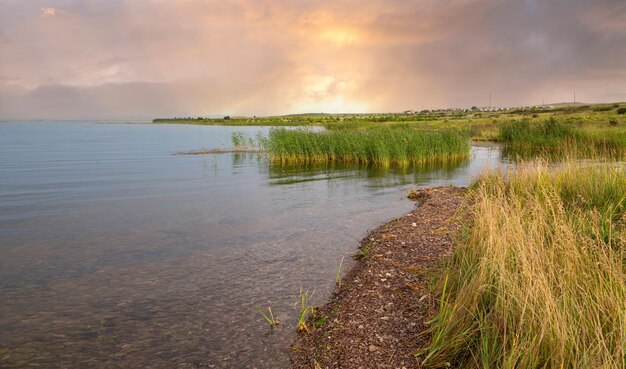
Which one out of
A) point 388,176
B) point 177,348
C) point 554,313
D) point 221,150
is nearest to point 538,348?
point 554,313

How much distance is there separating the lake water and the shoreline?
0.50m

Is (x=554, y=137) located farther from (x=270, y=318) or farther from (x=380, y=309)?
(x=270, y=318)

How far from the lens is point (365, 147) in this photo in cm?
3206

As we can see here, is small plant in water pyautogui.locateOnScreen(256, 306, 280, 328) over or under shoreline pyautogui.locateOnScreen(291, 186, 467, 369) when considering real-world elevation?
under

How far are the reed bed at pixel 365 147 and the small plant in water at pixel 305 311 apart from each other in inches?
937

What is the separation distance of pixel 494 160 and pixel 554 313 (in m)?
31.7

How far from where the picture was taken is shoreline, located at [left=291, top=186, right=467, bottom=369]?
17.8 ft

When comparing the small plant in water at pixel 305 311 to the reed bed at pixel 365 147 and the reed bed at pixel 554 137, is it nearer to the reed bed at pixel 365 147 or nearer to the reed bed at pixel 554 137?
the reed bed at pixel 365 147

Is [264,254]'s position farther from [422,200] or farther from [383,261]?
[422,200]

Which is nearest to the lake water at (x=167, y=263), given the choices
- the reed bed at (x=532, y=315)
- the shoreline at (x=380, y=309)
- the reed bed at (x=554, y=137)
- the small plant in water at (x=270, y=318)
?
the small plant in water at (x=270, y=318)

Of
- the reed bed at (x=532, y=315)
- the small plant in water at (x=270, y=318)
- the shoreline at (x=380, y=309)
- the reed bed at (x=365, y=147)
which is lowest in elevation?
the small plant in water at (x=270, y=318)

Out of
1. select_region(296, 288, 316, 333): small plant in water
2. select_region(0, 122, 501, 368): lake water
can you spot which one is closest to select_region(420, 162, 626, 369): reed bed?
select_region(296, 288, 316, 333): small plant in water

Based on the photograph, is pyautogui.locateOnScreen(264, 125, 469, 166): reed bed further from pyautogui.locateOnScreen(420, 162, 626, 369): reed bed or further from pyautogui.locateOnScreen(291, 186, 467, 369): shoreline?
pyautogui.locateOnScreen(420, 162, 626, 369): reed bed

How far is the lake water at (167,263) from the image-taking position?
613 cm
